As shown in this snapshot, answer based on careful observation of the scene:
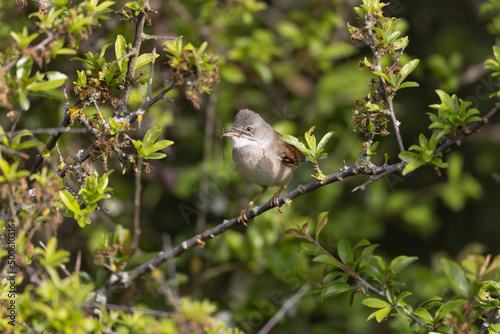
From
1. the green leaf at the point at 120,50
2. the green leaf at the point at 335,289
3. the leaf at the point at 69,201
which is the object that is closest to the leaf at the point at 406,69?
the green leaf at the point at 335,289

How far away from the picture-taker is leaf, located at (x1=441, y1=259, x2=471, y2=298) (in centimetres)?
346

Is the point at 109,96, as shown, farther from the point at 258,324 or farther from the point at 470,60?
the point at 470,60

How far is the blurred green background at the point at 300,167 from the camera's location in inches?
208

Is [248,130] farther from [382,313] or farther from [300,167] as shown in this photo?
[382,313]

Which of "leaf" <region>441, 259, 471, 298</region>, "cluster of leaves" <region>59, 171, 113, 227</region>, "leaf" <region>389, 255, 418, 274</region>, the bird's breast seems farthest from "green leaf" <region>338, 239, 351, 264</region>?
"cluster of leaves" <region>59, 171, 113, 227</region>

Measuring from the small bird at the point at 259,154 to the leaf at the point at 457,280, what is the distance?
4.76 feet

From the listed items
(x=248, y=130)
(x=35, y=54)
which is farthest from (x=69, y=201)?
(x=248, y=130)

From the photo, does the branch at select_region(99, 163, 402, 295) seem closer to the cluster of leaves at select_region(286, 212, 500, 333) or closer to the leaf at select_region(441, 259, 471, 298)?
the cluster of leaves at select_region(286, 212, 500, 333)

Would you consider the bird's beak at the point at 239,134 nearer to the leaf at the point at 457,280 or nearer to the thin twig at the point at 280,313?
the thin twig at the point at 280,313

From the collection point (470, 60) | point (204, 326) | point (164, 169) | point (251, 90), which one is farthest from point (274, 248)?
point (470, 60)

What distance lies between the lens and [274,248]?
5227 millimetres

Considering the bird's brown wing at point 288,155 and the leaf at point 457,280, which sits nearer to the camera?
the leaf at point 457,280

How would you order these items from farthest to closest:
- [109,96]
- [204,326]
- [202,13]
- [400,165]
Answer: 1. [202,13]
2. [109,96]
3. [400,165]
4. [204,326]

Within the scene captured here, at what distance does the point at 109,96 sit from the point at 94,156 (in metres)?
0.35
